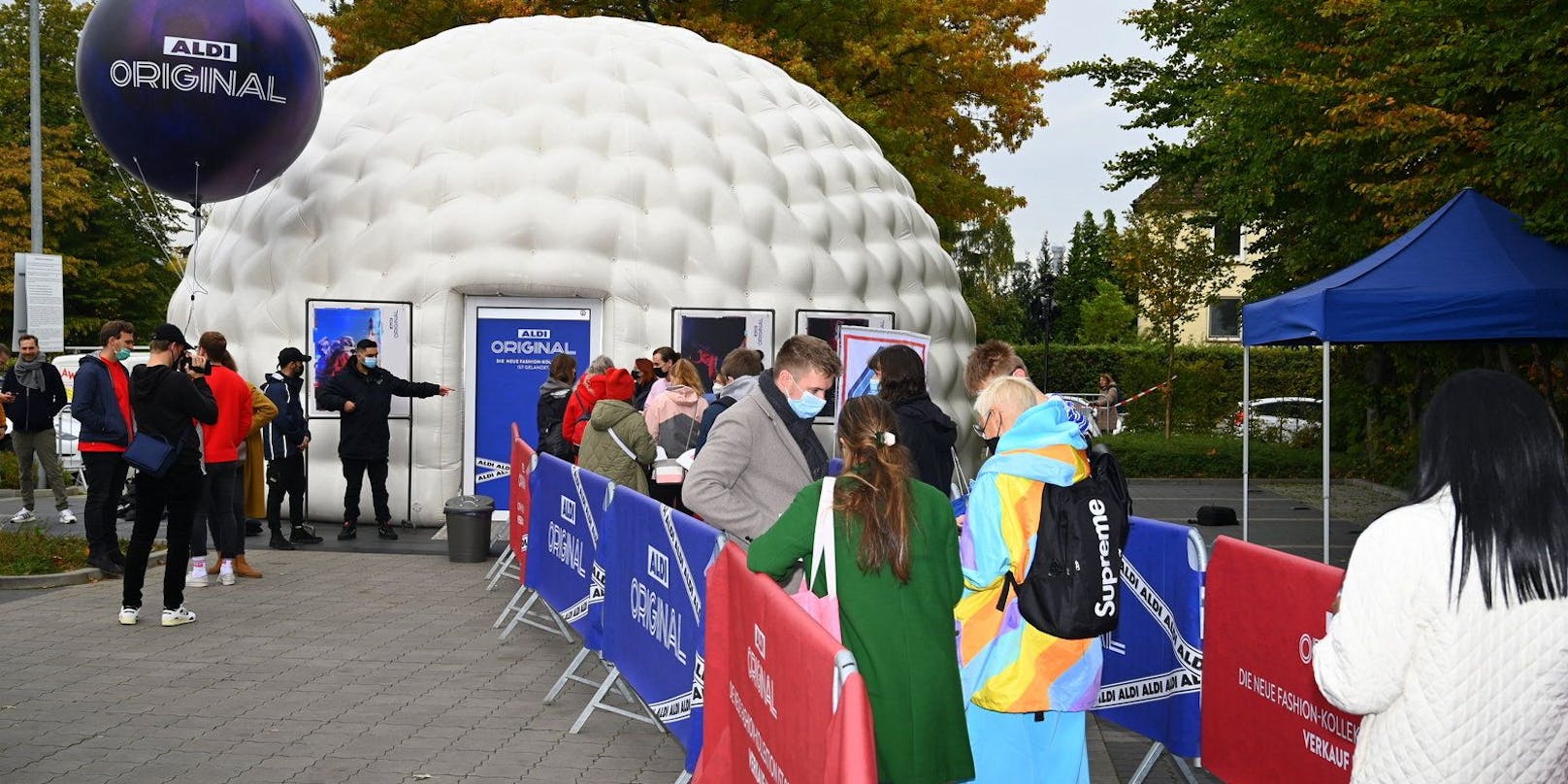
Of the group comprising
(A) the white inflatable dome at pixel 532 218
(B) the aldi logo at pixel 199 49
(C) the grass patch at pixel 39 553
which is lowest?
(C) the grass patch at pixel 39 553

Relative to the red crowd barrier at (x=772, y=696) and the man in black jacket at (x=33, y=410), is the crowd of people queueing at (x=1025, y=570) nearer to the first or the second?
the red crowd barrier at (x=772, y=696)

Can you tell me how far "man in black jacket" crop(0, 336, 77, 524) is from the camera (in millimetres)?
13516

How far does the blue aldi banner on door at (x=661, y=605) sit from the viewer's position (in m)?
4.87

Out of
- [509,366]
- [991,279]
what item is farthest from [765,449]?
[991,279]

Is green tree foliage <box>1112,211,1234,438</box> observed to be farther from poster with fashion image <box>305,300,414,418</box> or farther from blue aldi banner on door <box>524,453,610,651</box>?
blue aldi banner on door <box>524,453,610,651</box>

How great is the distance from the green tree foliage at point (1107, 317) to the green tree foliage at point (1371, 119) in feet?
107

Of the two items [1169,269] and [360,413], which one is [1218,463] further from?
[360,413]

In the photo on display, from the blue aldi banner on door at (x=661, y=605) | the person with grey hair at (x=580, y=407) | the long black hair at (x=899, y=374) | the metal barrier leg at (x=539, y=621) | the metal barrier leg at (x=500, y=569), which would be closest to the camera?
the blue aldi banner on door at (x=661, y=605)

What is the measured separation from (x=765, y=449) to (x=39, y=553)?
8058 millimetres

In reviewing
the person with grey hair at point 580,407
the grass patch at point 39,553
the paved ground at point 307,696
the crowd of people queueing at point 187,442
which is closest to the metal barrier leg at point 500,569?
the paved ground at point 307,696

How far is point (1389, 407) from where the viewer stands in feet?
68.9

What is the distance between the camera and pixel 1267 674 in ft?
15.7

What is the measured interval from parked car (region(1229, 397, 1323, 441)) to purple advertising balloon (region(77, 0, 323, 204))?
1855 centimetres

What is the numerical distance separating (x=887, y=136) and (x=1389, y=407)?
344 inches
